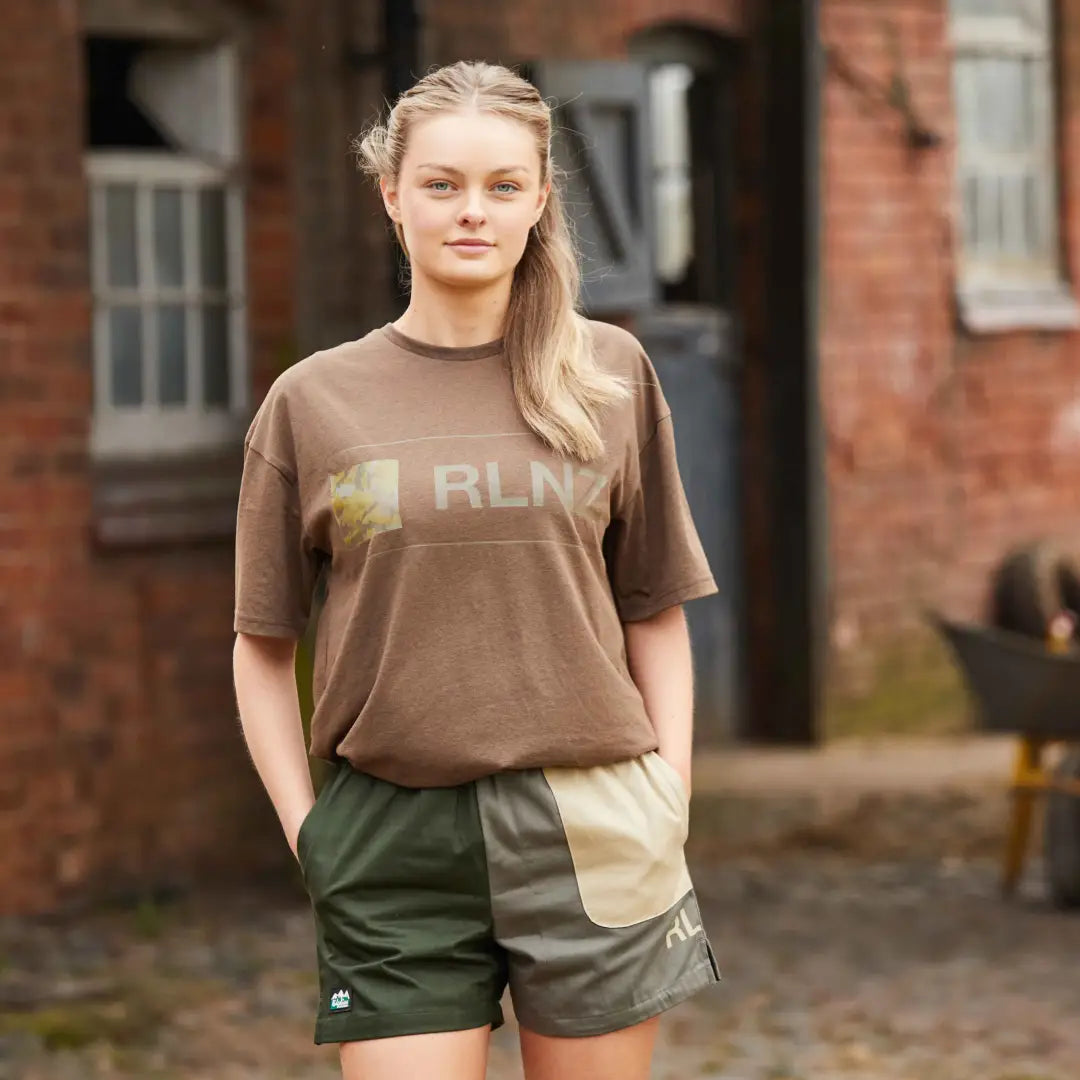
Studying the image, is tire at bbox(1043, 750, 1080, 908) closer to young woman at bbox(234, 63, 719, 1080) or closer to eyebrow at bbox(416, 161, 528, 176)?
young woman at bbox(234, 63, 719, 1080)

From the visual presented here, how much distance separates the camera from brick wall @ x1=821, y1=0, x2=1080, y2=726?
10391 millimetres

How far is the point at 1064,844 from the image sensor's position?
301 inches

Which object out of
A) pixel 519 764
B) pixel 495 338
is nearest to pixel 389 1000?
pixel 519 764

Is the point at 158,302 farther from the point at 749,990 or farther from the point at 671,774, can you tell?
the point at 671,774

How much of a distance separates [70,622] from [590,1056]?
200 inches

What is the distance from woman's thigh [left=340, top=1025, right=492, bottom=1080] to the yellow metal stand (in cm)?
523

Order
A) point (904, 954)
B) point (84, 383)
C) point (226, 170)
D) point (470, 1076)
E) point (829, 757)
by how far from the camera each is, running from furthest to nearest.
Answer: point (829, 757) → point (226, 170) → point (84, 383) → point (904, 954) → point (470, 1076)

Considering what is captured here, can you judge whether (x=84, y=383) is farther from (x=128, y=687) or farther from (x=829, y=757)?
(x=829, y=757)

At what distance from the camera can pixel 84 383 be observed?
25.0ft

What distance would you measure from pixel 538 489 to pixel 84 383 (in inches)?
201

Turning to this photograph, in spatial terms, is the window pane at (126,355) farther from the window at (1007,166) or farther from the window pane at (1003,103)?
the window pane at (1003,103)

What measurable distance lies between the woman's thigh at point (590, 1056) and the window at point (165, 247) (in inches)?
218

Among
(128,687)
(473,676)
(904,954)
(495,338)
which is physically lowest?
(904,954)

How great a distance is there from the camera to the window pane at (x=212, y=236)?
8305mm
